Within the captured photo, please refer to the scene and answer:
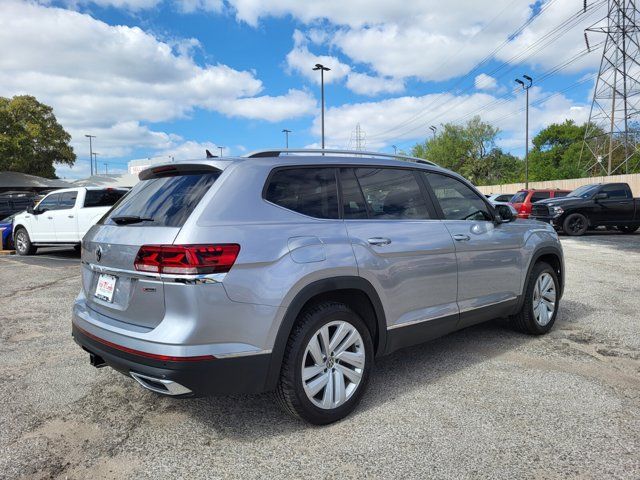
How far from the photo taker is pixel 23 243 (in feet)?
43.1

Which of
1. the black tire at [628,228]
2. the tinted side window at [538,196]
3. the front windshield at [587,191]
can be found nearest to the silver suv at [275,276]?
the front windshield at [587,191]

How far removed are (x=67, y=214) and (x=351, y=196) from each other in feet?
35.0

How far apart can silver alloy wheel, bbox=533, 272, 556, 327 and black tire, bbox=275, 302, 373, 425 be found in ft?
8.48

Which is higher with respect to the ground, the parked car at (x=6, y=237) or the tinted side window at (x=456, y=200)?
the tinted side window at (x=456, y=200)

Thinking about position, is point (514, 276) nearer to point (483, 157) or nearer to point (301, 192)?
point (301, 192)

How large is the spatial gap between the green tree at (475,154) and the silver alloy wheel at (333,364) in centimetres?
7404

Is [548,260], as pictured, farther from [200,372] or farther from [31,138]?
[31,138]

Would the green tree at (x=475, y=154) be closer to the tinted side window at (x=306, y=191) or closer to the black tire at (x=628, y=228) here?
the black tire at (x=628, y=228)

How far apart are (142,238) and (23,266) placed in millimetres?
9819

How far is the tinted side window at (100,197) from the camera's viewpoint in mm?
11953

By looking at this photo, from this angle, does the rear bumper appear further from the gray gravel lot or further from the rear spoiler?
the rear spoiler

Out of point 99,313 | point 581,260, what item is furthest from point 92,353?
point 581,260

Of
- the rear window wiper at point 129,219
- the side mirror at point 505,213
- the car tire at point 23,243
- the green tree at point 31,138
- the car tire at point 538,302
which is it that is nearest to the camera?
the rear window wiper at point 129,219

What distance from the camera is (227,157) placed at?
3.16 metres
